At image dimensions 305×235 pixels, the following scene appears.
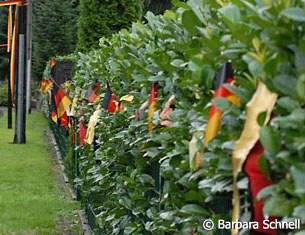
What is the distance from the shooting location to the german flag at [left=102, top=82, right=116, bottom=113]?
17.8ft

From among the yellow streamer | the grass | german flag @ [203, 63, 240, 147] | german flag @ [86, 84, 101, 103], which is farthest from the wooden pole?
the yellow streamer

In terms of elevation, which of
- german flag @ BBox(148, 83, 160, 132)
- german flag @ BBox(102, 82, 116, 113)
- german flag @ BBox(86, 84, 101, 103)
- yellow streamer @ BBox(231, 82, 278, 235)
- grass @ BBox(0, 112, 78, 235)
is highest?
yellow streamer @ BBox(231, 82, 278, 235)

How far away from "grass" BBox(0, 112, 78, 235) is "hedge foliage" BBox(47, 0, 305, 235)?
9.96 feet

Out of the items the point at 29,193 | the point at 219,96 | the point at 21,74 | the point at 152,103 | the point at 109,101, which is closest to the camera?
the point at 219,96

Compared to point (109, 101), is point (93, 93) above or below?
below

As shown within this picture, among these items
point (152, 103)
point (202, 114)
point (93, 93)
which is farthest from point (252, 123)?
point (93, 93)

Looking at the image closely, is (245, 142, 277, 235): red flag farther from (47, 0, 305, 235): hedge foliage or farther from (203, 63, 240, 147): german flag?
(203, 63, 240, 147): german flag

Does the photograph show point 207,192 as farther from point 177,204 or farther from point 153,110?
point 153,110

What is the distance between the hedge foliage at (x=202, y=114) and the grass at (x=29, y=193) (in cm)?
303

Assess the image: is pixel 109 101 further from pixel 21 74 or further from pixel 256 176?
pixel 21 74

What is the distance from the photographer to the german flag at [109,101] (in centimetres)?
544

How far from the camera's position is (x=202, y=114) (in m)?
2.50

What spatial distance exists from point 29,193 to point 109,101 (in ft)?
15.1

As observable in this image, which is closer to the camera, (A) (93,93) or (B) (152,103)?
(B) (152,103)
